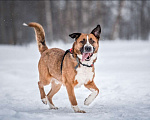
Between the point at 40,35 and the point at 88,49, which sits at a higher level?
the point at 40,35

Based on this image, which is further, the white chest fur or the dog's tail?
the dog's tail

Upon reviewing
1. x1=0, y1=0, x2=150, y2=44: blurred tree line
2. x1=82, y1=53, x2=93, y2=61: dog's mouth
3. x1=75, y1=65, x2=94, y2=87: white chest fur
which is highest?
x1=0, y1=0, x2=150, y2=44: blurred tree line

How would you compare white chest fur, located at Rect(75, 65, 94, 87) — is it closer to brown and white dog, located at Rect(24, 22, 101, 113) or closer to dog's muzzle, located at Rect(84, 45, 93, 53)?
brown and white dog, located at Rect(24, 22, 101, 113)

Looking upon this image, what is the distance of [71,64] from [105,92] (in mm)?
2031

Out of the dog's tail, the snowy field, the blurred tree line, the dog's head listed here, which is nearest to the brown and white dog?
the dog's head

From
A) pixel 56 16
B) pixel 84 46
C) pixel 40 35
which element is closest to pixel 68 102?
pixel 84 46

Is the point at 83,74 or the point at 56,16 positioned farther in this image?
the point at 56,16

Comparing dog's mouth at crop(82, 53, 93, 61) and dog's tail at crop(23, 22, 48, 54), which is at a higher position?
dog's tail at crop(23, 22, 48, 54)

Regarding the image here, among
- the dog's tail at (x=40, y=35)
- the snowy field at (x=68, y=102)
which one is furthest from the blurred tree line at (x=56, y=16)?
the dog's tail at (x=40, y=35)

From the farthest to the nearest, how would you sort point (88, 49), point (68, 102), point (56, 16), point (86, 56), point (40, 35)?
point (56, 16), point (40, 35), point (68, 102), point (86, 56), point (88, 49)

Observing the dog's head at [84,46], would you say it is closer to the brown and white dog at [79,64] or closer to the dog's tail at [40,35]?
the brown and white dog at [79,64]

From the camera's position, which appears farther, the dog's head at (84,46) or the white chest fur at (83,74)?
the white chest fur at (83,74)

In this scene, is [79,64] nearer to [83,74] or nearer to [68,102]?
[83,74]

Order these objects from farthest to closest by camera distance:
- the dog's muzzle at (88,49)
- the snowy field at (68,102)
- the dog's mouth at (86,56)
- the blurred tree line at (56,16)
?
the blurred tree line at (56,16) → the dog's mouth at (86,56) → the dog's muzzle at (88,49) → the snowy field at (68,102)
